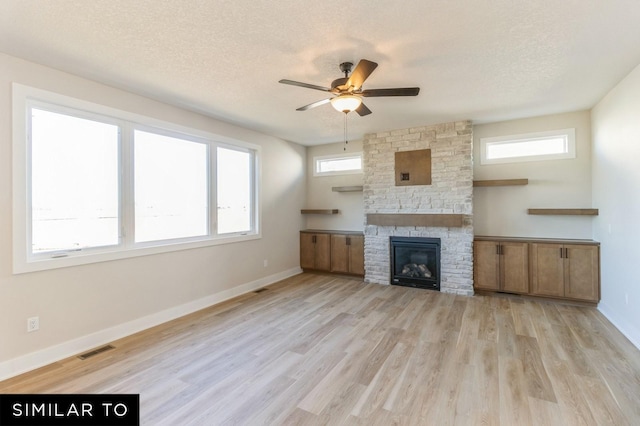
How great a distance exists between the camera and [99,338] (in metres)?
3.12

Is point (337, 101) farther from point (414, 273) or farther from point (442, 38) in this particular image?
point (414, 273)

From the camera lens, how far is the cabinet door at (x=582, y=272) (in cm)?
400

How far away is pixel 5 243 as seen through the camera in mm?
2559

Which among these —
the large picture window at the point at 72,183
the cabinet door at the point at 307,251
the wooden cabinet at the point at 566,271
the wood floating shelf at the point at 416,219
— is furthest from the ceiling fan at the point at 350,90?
the cabinet door at the point at 307,251

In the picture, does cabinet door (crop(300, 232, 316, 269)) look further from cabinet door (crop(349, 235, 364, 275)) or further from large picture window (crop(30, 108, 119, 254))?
large picture window (crop(30, 108, 119, 254))

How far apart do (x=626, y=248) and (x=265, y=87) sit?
14.2 feet

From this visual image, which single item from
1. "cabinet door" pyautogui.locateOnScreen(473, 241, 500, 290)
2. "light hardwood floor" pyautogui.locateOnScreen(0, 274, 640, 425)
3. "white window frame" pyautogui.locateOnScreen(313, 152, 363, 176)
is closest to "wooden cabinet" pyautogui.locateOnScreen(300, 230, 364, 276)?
"white window frame" pyautogui.locateOnScreen(313, 152, 363, 176)

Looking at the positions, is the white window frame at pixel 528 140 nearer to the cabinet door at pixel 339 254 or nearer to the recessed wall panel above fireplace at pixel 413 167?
the recessed wall panel above fireplace at pixel 413 167

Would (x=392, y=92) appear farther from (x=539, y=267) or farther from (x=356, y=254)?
(x=356, y=254)

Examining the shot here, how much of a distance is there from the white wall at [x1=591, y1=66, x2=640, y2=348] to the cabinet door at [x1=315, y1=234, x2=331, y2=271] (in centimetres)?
415

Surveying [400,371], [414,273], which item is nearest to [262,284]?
[414,273]

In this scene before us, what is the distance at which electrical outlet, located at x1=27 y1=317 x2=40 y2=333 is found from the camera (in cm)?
268

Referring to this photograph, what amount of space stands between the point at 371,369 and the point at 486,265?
10.0ft

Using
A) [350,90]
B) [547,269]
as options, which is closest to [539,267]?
[547,269]
